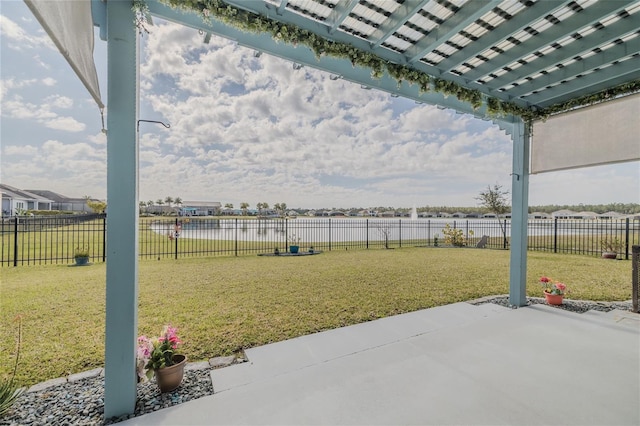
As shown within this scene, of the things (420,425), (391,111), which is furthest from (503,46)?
(391,111)

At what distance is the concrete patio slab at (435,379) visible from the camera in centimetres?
193

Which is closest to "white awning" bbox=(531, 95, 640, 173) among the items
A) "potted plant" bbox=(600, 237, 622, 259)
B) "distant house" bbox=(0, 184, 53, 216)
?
"potted plant" bbox=(600, 237, 622, 259)

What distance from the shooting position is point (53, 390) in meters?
2.19

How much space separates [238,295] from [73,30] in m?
4.39

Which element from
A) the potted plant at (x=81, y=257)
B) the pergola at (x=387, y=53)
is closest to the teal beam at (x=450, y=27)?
the pergola at (x=387, y=53)

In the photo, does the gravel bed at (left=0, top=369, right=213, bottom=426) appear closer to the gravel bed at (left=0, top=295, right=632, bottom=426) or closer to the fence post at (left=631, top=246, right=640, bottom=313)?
the gravel bed at (left=0, top=295, right=632, bottom=426)

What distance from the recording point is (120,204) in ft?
6.33

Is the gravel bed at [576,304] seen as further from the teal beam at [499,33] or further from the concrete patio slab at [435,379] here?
the teal beam at [499,33]

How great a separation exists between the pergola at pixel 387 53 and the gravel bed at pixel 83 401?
17cm

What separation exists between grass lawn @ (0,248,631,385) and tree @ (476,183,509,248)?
17.1ft

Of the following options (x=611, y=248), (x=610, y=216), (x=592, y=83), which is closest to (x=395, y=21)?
(x=592, y=83)

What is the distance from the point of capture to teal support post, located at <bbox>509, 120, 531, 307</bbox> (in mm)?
4305

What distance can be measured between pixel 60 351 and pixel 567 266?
11062 millimetres

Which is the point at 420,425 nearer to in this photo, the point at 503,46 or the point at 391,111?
the point at 503,46
